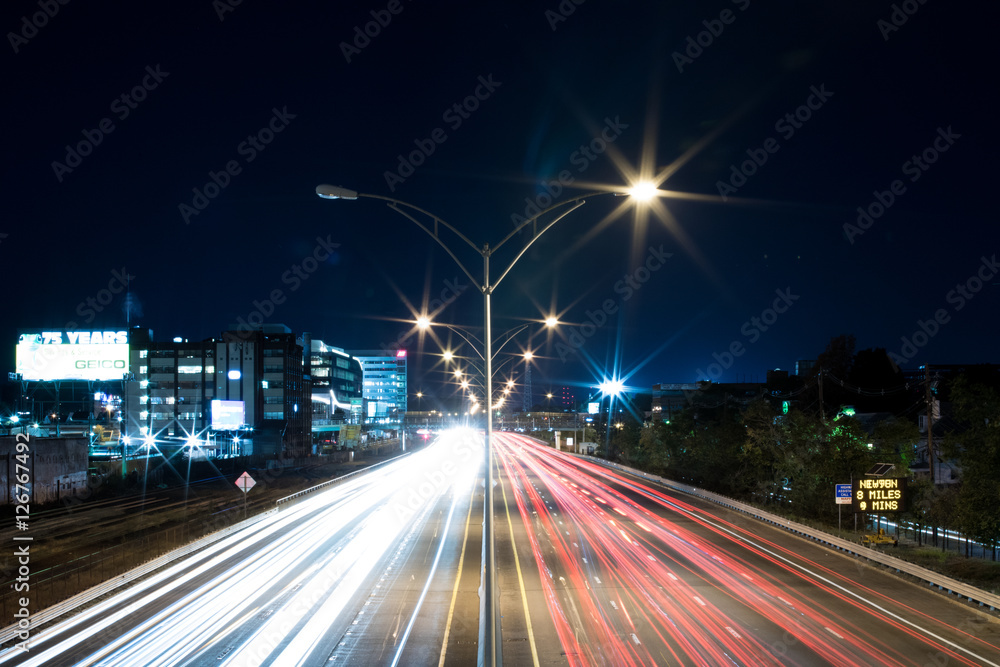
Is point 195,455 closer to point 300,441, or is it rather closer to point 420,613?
point 300,441

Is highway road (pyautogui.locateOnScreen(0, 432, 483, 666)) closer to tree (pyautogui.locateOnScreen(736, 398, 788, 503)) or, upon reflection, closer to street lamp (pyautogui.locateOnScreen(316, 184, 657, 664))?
street lamp (pyautogui.locateOnScreen(316, 184, 657, 664))

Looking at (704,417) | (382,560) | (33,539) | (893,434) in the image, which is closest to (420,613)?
(382,560)

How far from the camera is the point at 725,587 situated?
18.7 metres

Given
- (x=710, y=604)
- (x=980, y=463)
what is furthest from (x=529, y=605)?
(x=980, y=463)

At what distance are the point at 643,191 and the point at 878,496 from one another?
62.4 ft

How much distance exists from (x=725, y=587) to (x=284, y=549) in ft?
48.8

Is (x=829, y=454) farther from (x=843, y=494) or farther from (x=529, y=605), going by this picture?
(x=529, y=605)

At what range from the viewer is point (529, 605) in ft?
54.9

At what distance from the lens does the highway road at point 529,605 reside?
13.3m

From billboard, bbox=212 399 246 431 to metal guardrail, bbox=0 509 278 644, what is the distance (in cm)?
6172

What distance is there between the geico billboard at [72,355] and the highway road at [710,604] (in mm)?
84520

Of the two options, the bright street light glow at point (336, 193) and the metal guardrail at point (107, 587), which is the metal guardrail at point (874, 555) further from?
the metal guardrail at point (107, 587)

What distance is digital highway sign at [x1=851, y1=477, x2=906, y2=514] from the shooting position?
26688mm

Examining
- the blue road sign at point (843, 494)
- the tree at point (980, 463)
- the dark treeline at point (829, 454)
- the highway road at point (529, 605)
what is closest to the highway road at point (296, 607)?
the highway road at point (529, 605)
